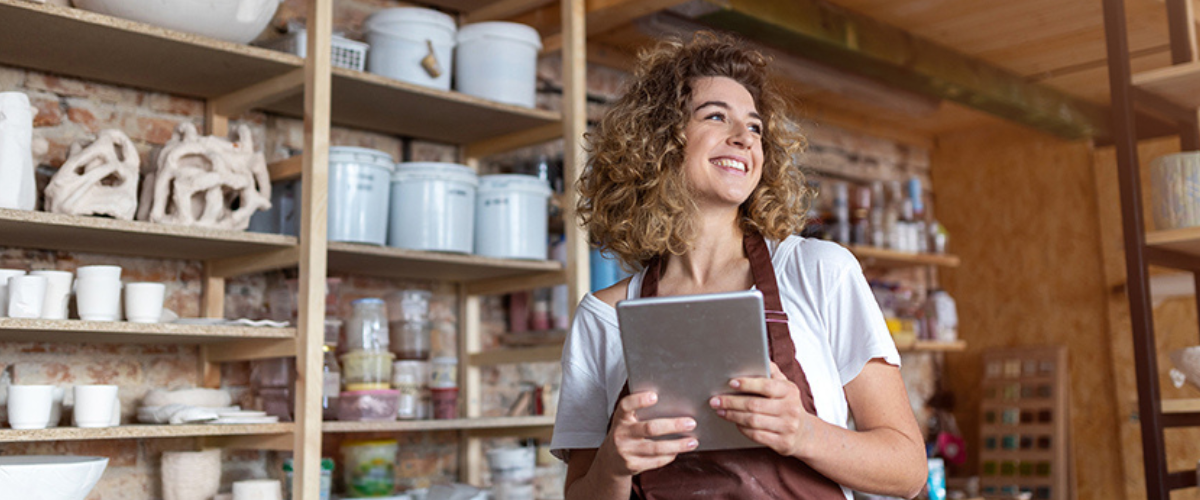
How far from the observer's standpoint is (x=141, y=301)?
2193 mm

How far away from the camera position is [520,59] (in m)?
2.95

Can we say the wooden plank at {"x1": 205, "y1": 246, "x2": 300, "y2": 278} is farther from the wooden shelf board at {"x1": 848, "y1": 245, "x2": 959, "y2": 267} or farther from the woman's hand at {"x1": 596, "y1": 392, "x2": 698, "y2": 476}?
the wooden shelf board at {"x1": 848, "y1": 245, "x2": 959, "y2": 267}

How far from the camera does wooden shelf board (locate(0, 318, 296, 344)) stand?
2.03m

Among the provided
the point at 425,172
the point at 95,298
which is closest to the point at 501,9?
the point at 425,172

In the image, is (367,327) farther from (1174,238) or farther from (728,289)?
(1174,238)

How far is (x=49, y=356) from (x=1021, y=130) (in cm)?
437

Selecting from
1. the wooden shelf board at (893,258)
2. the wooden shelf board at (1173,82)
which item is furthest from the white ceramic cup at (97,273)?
the wooden shelf board at (893,258)

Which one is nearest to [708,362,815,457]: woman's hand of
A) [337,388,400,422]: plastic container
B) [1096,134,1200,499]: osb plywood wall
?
[337,388,400,422]: plastic container

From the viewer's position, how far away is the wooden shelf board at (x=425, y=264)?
259 centimetres

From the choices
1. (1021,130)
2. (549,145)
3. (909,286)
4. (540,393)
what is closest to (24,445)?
(540,393)

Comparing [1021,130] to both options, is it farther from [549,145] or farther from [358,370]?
[358,370]

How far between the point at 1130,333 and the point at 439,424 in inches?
137

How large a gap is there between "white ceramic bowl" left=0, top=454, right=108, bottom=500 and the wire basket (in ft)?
3.53

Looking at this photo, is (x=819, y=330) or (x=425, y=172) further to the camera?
(x=425, y=172)
